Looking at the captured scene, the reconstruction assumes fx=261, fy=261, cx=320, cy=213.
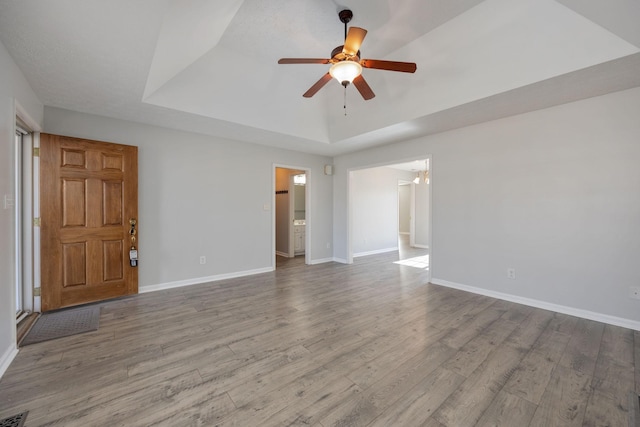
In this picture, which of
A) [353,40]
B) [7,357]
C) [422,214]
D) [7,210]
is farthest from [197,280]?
[422,214]

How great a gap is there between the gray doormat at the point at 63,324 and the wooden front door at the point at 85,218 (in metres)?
0.20

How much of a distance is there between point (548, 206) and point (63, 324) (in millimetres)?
5854

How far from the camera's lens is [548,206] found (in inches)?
130

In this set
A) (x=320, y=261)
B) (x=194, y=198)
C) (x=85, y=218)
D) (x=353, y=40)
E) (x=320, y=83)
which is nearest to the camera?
(x=353, y=40)

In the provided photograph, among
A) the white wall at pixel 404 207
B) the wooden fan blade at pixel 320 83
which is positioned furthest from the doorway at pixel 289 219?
the white wall at pixel 404 207

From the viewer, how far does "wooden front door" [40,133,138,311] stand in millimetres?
3178

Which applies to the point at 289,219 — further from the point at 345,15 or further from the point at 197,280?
the point at 345,15

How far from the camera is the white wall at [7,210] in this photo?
2.06 meters

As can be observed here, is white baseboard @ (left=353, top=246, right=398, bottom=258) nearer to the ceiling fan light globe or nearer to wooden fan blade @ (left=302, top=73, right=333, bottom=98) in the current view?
wooden fan blade @ (left=302, top=73, right=333, bottom=98)

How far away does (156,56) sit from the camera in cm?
253

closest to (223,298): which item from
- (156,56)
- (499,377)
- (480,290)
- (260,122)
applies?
(260,122)

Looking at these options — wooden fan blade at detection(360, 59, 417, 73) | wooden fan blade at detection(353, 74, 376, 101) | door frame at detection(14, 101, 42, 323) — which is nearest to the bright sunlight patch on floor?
wooden fan blade at detection(353, 74, 376, 101)

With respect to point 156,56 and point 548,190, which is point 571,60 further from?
point 156,56

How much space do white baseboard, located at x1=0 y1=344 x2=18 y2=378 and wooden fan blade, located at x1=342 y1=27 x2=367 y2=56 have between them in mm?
3743
